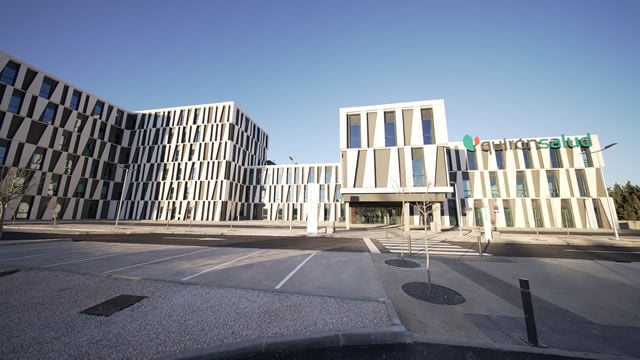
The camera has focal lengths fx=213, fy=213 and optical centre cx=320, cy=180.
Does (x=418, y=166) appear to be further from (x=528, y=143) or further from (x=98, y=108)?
(x=98, y=108)

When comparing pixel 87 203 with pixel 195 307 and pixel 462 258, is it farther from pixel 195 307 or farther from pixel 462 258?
pixel 462 258

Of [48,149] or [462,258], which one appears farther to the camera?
[48,149]

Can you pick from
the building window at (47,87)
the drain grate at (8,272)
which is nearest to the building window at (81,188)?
the building window at (47,87)

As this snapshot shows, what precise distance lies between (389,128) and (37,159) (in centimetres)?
5017

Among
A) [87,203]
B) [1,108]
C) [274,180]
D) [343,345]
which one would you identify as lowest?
[343,345]

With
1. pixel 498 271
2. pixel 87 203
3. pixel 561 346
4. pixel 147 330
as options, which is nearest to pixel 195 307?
pixel 147 330

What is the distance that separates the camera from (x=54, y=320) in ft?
13.2

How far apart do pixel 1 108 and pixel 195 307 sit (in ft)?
155

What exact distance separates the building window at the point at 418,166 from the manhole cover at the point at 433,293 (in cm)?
1925

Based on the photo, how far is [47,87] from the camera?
3262cm

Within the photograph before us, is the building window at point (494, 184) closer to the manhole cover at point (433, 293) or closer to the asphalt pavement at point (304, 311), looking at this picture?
the asphalt pavement at point (304, 311)

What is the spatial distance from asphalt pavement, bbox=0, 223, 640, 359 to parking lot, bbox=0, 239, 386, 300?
0.22ft

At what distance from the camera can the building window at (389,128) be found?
25703 millimetres

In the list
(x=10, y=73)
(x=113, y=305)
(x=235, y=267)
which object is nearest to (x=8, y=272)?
(x=113, y=305)
